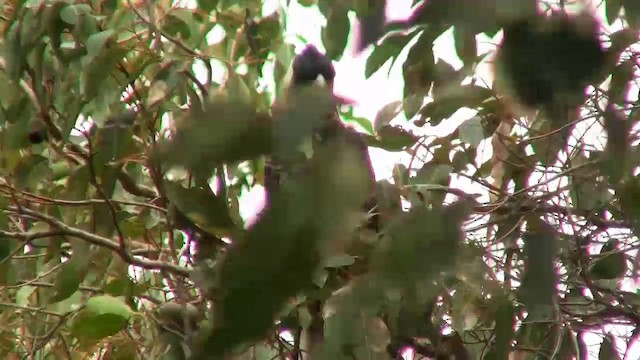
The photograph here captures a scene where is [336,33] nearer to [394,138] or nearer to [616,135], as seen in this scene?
[616,135]

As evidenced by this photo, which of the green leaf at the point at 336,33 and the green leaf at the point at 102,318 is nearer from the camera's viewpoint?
the green leaf at the point at 336,33

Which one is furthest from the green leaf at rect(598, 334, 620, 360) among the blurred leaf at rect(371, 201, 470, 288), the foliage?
the blurred leaf at rect(371, 201, 470, 288)

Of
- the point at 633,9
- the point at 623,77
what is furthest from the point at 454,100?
the point at 633,9

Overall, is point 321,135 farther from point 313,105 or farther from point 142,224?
point 142,224

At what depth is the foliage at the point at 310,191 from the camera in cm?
23

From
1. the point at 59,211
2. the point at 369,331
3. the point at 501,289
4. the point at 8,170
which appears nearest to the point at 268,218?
the point at 369,331

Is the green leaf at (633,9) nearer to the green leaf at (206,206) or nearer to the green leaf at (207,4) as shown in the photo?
the green leaf at (206,206)

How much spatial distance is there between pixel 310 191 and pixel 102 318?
2.37 ft

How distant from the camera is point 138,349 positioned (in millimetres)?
1208

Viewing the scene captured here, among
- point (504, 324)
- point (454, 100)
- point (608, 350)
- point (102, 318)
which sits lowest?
point (102, 318)

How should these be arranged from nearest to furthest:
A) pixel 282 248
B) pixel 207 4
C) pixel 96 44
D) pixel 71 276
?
pixel 282 248
pixel 96 44
pixel 71 276
pixel 207 4

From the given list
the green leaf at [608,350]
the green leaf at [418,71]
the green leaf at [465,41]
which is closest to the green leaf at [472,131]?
the green leaf at [418,71]

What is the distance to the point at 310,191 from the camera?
0.69ft

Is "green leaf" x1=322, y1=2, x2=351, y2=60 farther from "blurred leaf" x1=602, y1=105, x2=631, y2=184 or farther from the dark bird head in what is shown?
"blurred leaf" x1=602, y1=105, x2=631, y2=184
